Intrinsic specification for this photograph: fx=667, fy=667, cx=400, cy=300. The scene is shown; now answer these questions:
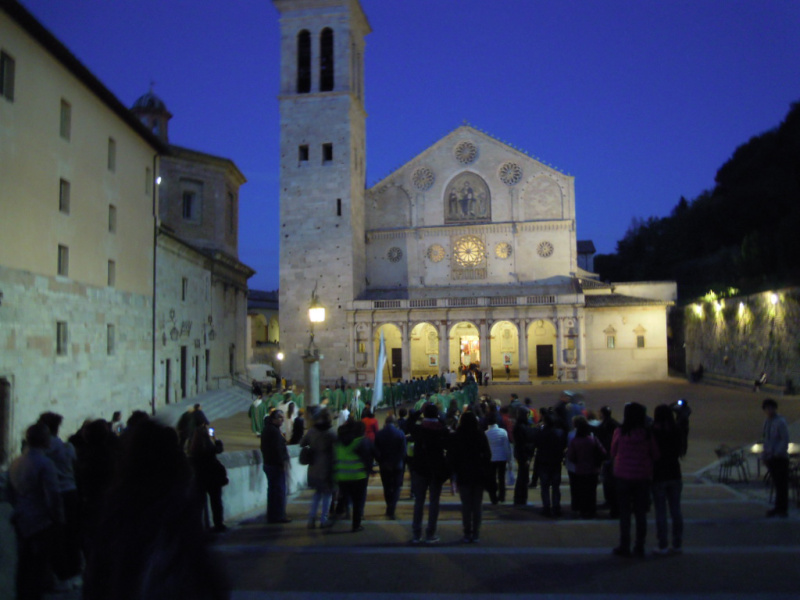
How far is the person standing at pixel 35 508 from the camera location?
509 cm

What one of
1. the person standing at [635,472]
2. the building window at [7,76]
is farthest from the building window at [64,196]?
the person standing at [635,472]

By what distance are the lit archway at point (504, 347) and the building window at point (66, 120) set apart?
33.4 metres

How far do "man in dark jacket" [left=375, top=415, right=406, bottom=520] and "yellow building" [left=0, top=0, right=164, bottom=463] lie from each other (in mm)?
8953

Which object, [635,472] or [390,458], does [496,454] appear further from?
[635,472]

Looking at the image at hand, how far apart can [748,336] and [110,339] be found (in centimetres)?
2908

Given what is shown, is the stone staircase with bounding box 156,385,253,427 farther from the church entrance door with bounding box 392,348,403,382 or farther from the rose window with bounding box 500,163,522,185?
the rose window with bounding box 500,163,522,185

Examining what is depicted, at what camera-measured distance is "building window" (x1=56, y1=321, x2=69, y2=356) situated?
52.9 feet

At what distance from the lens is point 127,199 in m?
20.7

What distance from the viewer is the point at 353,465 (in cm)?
831

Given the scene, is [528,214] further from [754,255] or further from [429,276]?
[754,255]

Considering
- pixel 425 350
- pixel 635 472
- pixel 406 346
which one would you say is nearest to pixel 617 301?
pixel 425 350

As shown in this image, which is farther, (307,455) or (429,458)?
(307,455)

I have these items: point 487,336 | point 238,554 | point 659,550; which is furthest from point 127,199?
point 487,336

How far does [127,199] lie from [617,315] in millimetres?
31293
